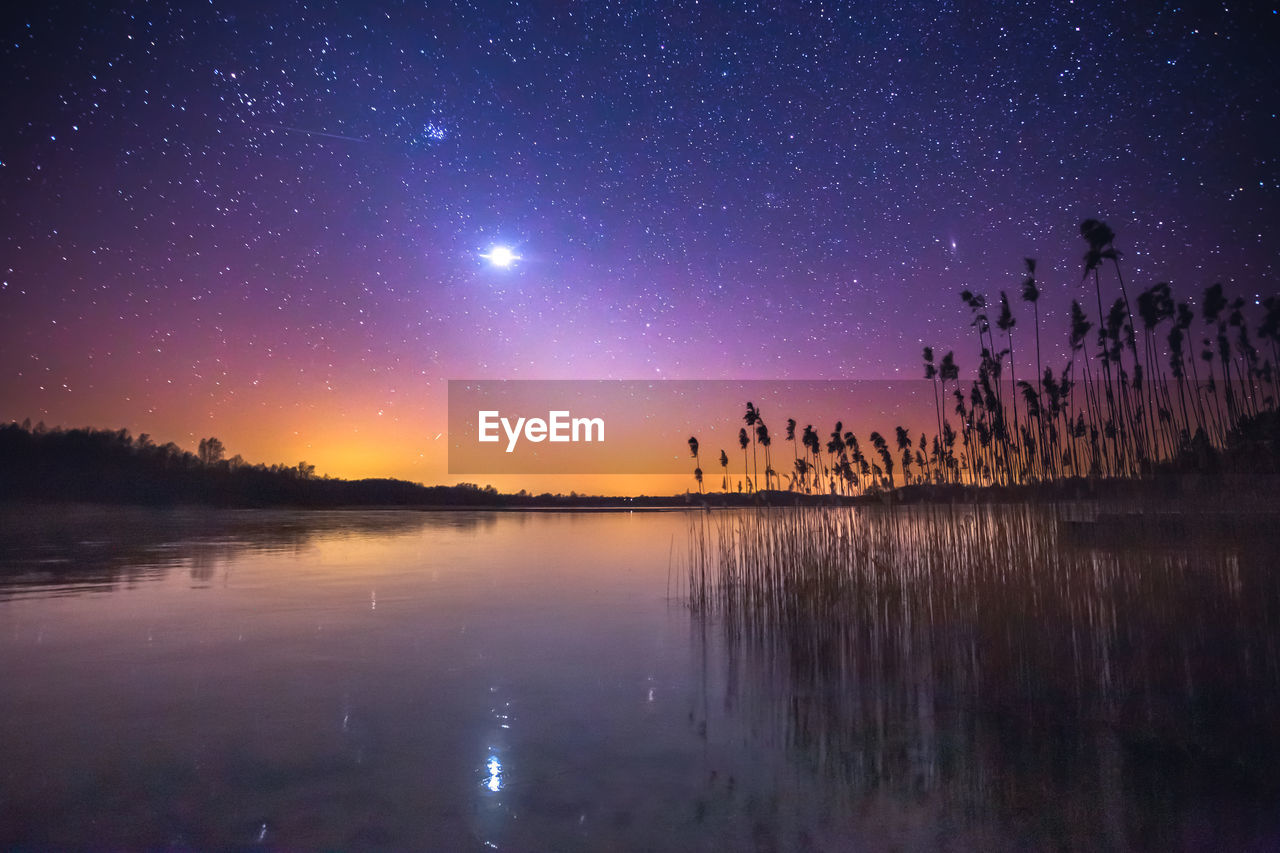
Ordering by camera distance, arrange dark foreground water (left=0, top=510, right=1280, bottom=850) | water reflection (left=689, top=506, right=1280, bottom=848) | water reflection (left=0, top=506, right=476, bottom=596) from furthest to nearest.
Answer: water reflection (left=0, top=506, right=476, bottom=596)
water reflection (left=689, top=506, right=1280, bottom=848)
dark foreground water (left=0, top=510, right=1280, bottom=850)

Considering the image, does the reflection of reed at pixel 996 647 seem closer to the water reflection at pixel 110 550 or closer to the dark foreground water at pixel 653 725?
the dark foreground water at pixel 653 725

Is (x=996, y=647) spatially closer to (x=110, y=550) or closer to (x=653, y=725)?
(x=653, y=725)

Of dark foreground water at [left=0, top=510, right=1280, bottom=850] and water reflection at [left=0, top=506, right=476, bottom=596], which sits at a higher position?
water reflection at [left=0, top=506, right=476, bottom=596]

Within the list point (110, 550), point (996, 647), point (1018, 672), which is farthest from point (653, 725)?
point (110, 550)

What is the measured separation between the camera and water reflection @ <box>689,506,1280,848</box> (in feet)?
11.6

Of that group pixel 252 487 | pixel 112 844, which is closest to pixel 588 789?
pixel 112 844

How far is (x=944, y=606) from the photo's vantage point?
6.57 m

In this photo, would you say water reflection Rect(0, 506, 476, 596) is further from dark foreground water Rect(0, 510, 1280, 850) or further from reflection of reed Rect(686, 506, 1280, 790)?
reflection of reed Rect(686, 506, 1280, 790)

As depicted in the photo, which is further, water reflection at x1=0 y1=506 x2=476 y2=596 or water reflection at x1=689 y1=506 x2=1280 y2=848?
water reflection at x1=0 y1=506 x2=476 y2=596

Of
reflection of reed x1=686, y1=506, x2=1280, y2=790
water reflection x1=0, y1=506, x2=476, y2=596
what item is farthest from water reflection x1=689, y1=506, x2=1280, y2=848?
water reflection x1=0, y1=506, x2=476, y2=596

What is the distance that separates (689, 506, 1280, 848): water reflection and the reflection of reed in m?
0.02

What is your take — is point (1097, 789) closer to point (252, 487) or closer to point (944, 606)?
point (944, 606)

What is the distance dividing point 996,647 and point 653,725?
315 centimetres

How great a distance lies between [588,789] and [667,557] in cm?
1327
